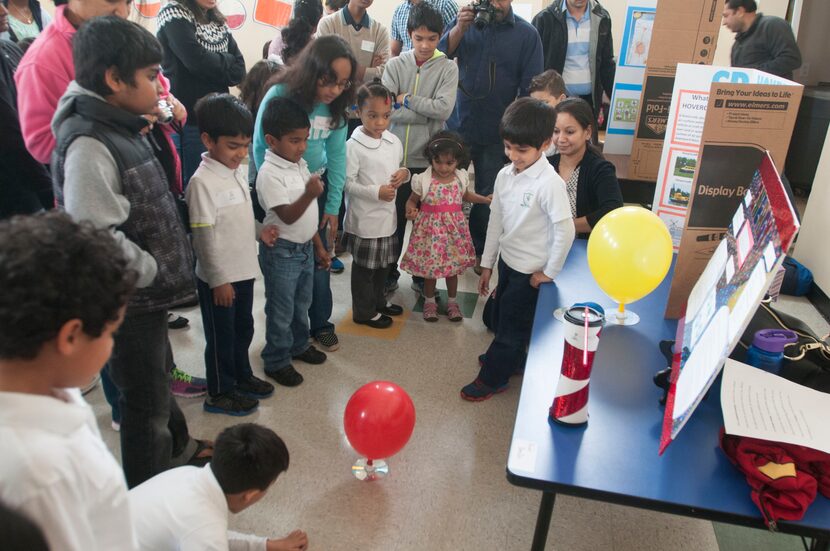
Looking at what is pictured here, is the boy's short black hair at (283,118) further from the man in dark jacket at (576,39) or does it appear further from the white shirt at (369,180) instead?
the man in dark jacket at (576,39)

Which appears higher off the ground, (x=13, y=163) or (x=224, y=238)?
(x=13, y=163)

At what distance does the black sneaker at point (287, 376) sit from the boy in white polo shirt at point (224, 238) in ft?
0.64

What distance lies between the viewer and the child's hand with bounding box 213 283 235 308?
192 centimetres

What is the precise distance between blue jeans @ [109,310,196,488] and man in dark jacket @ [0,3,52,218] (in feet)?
3.25

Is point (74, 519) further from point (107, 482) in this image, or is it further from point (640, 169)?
point (640, 169)

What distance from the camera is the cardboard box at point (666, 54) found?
2619 mm

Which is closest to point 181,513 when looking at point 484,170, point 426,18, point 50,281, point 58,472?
point 58,472

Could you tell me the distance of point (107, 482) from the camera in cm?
78

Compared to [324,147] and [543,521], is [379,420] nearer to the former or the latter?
[543,521]

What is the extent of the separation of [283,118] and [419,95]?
3.62ft

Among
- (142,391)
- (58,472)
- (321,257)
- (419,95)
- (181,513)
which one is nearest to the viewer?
(58,472)

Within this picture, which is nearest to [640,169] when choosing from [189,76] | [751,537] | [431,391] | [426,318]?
[426,318]

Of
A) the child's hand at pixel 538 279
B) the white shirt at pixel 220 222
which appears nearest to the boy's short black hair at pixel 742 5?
the child's hand at pixel 538 279

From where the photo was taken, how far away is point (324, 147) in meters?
2.45
